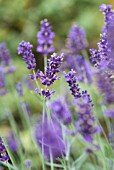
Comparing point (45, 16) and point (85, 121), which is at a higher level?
point (45, 16)

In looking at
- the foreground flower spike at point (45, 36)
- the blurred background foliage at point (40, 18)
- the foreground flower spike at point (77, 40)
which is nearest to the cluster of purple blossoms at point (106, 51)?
the foreground flower spike at point (45, 36)

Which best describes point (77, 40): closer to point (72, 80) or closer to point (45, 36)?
point (45, 36)

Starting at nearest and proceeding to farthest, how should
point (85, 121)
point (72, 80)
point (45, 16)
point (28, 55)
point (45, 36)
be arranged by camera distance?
point (85, 121) < point (72, 80) < point (28, 55) < point (45, 36) < point (45, 16)

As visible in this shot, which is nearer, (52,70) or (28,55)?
(52,70)

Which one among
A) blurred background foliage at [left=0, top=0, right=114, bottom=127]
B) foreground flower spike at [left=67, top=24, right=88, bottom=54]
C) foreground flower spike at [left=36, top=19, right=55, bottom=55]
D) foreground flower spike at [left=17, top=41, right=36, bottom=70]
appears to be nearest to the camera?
foreground flower spike at [left=17, top=41, right=36, bottom=70]

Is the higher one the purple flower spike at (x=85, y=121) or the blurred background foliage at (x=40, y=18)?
the blurred background foliage at (x=40, y=18)

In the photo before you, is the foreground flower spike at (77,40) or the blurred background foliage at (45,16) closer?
the foreground flower spike at (77,40)

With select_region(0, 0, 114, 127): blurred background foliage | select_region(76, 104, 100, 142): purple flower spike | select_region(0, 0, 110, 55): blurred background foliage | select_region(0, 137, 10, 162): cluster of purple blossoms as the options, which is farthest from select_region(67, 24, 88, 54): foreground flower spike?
select_region(0, 0, 110, 55): blurred background foliage

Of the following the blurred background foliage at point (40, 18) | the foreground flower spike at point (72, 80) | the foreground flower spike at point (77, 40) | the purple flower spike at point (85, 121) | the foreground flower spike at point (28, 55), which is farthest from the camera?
the blurred background foliage at point (40, 18)

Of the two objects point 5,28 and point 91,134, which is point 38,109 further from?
point 91,134

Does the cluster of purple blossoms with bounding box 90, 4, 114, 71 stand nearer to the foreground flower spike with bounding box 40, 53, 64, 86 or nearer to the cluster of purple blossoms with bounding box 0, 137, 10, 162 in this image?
the foreground flower spike with bounding box 40, 53, 64, 86

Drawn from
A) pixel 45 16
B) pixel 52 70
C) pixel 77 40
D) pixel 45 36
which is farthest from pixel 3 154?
pixel 45 16

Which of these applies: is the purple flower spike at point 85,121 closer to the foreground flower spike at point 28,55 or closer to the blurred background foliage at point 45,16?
the foreground flower spike at point 28,55
